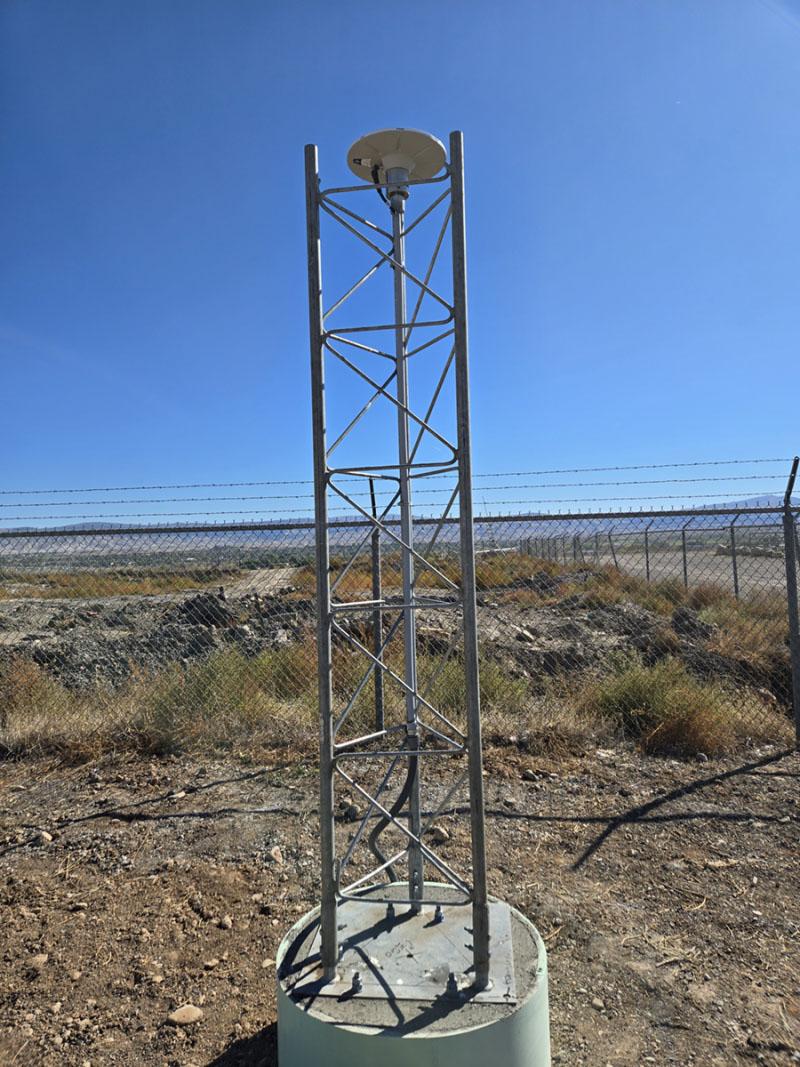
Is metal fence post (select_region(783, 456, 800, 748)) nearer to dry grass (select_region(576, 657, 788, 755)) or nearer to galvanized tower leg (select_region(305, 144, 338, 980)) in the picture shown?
dry grass (select_region(576, 657, 788, 755))

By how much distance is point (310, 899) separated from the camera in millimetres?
3770

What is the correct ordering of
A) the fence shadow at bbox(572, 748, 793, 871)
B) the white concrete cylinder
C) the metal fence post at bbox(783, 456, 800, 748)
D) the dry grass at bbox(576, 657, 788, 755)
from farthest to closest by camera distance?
the dry grass at bbox(576, 657, 788, 755) → the metal fence post at bbox(783, 456, 800, 748) → the fence shadow at bbox(572, 748, 793, 871) → the white concrete cylinder

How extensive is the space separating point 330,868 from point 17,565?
20.6 ft

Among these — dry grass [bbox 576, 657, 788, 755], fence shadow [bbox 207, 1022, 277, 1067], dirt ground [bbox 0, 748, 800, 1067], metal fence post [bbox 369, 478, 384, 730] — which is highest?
metal fence post [bbox 369, 478, 384, 730]

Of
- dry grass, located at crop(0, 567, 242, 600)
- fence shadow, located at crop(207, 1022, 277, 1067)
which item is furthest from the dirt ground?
dry grass, located at crop(0, 567, 242, 600)

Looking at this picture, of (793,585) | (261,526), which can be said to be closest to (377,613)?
(261,526)

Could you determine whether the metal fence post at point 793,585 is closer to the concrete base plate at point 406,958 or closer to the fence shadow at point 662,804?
the fence shadow at point 662,804

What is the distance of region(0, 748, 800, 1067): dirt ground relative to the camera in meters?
2.76

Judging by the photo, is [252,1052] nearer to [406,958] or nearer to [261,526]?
[406,958]

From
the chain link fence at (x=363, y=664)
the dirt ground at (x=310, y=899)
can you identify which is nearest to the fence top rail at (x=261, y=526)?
the chain link fence at (x=363, y=664)

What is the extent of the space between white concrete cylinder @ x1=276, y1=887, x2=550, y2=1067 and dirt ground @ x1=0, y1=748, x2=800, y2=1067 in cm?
43

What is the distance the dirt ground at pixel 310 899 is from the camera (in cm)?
276

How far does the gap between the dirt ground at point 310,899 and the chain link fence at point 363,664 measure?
0.45m

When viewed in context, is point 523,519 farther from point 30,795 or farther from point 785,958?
point 30,795
